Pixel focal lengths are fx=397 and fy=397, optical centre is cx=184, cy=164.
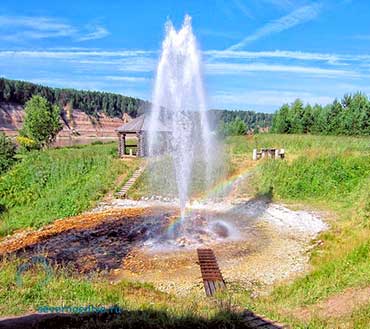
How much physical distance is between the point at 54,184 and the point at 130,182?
4886mm

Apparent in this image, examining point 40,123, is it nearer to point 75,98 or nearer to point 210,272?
point 210,272

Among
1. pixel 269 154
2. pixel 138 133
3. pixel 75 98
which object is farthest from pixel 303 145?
pixel 75 98

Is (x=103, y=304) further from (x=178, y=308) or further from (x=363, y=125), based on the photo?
(x=363, y=125)

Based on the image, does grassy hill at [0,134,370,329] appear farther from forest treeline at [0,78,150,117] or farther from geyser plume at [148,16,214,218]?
forest treeline at [0,78,150,117]

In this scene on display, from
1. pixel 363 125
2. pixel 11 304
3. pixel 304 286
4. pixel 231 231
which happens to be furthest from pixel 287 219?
pixel 363 125

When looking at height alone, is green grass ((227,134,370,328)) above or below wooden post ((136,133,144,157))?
below

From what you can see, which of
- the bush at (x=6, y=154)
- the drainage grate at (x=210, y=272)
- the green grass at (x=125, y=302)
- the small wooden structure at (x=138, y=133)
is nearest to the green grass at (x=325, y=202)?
the drainage grate at (x=210, y=272)

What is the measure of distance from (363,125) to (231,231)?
30.1 metres

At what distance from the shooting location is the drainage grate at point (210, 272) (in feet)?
29.3

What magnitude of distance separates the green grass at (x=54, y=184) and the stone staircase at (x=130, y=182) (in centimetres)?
76

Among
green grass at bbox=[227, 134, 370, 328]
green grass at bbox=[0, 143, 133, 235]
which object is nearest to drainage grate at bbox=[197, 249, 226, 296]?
green grass at bbox=[227, 134, 370, 328]

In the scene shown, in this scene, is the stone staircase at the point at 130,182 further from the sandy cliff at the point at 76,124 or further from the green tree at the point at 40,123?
the sandy cliff at the point at 76,124

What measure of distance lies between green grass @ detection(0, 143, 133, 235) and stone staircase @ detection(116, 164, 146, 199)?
755 millimetres

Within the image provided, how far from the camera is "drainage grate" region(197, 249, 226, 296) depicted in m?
8.93
